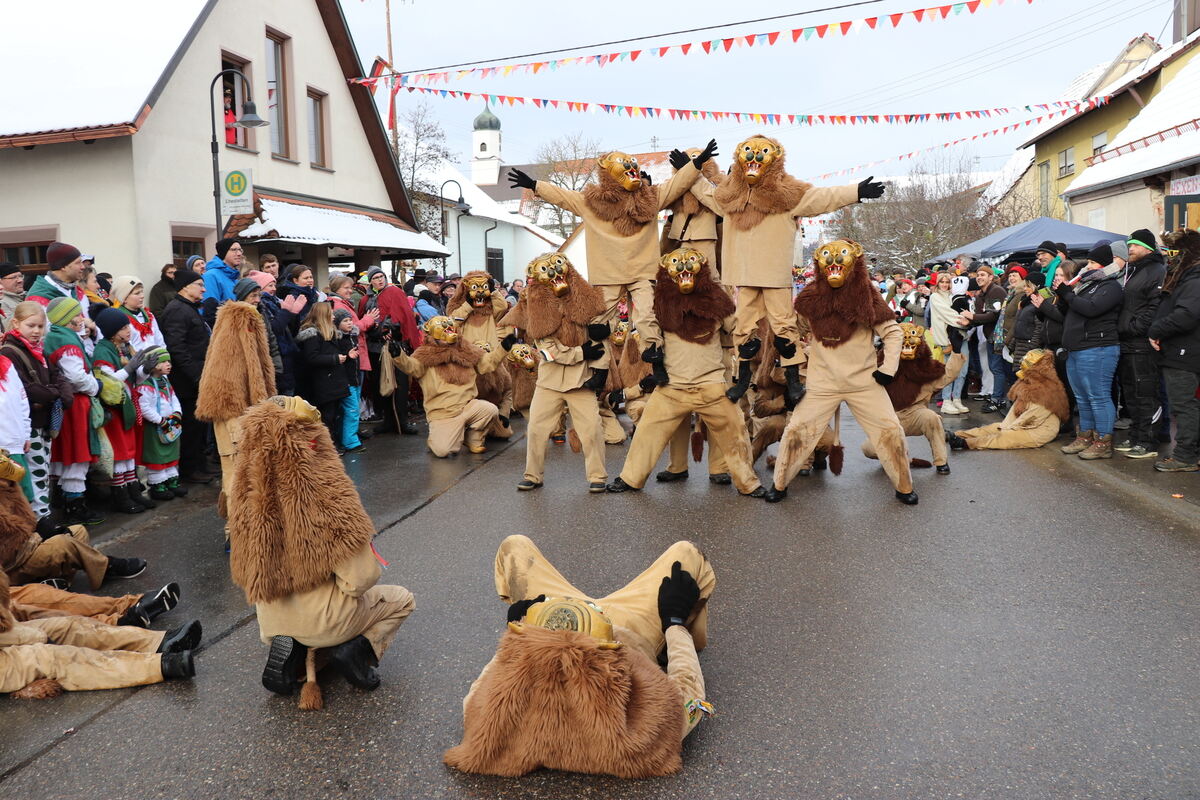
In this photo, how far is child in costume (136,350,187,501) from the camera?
A: 7.39 meters

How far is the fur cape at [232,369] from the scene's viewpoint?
5.97 metres

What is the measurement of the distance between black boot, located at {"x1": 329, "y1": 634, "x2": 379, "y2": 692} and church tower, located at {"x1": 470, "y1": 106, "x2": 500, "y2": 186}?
87.7 metres

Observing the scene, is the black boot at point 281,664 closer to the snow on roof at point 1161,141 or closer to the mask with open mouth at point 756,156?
the mask with open mouth at point 756,156

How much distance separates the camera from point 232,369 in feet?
19.7

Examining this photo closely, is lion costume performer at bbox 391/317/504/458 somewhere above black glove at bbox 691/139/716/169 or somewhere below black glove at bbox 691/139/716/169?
below

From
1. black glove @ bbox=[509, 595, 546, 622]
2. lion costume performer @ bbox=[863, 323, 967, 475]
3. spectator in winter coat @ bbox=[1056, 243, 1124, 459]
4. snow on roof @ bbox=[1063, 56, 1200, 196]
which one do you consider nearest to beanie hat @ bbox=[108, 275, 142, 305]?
black glove @ bbox=[509, 595, 546, 622]

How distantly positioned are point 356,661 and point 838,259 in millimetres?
4740

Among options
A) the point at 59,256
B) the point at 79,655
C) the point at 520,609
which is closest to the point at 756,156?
the point at 520,609

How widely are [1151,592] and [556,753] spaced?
3.65 metres

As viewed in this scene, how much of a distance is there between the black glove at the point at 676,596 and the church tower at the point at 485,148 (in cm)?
8802

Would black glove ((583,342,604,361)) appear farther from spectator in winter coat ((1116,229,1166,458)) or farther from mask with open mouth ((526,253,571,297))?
spectator in winter coat ((1116,229,1166,458))

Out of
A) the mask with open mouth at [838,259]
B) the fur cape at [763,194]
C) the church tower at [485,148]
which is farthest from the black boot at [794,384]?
the church tower at [485,148]

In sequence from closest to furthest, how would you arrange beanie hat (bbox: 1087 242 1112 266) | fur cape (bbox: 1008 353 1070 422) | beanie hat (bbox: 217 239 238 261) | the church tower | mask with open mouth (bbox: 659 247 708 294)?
mask with open mouth (bbox: 659 247 708 294)
beanie hat (bbox: 1087 242 1112 266)
fur cape (bbox: 1008 353 1070 422)
beanie hat (bbox: 217 239 238 261)
the church tower

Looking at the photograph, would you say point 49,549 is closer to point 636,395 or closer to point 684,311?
point 684,311
